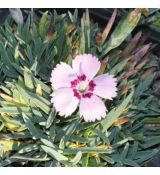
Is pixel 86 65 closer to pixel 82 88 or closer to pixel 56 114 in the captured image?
pixel 82 88

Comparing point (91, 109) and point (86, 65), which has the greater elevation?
point (86, 65)

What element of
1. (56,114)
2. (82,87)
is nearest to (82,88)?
(82,87)

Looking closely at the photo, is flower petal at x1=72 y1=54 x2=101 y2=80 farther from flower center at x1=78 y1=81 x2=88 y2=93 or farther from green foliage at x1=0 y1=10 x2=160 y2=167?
green foliage at x1=0 y1=10 x2=160 y2=167

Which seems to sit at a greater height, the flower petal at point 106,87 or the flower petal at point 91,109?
the flower petal at point 106,87

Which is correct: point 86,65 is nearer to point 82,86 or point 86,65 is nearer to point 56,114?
point 82,86

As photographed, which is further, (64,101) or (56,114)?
(56,114)

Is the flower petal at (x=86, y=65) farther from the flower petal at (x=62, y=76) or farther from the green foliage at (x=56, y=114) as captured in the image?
the green foliage at (x=56, y=114)

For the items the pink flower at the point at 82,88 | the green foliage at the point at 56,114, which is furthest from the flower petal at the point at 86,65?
the green foliage at the point at 56,114
